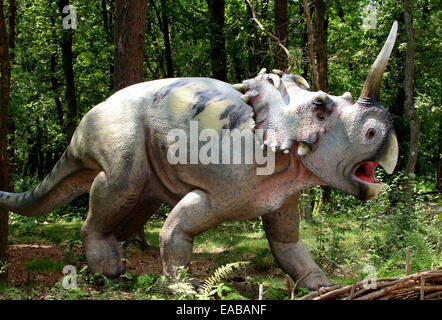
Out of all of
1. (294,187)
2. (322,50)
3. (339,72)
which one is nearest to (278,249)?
(294,187)

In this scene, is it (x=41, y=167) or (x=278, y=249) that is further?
(x=41, y=167)

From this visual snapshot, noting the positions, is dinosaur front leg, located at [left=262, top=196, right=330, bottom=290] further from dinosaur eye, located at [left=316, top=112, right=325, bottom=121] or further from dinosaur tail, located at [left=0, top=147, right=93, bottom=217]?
dinosaur tail, located at [left=0, top=147, right=93, bottom=217]

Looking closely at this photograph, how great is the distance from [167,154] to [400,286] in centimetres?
196

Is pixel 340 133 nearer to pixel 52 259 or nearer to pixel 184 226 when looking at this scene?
pixel 184 226

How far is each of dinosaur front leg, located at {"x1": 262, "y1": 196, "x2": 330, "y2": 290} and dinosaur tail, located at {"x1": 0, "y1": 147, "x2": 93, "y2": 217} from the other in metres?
1.69

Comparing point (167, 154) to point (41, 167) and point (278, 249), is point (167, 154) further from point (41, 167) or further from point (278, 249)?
point (41, 167)

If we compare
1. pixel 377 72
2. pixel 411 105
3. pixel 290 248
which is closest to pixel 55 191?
pixel 290 248

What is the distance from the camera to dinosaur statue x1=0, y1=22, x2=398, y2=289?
396 cm

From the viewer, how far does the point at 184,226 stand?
4.35 metres

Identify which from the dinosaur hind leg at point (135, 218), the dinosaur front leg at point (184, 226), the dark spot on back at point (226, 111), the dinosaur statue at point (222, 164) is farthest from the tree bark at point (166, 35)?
the dinosaur front leg at point (184, 226)

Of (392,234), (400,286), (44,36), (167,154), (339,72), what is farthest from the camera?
(339,72)

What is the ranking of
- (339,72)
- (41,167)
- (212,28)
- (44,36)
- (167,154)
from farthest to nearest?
(41,167) < (339,72) < (44,36) < (212,28) < (167,154)

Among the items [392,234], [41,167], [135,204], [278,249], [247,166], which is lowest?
[41,167]

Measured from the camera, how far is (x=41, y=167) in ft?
72.5
